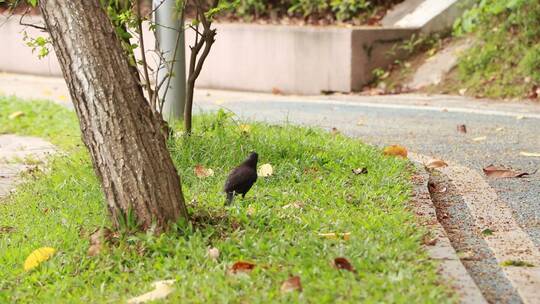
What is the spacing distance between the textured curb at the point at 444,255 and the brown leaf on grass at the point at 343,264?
1.20 feet

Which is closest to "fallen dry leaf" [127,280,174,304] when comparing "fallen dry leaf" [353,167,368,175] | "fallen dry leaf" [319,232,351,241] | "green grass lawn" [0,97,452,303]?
"green grass lawn" [0,97,452,303]

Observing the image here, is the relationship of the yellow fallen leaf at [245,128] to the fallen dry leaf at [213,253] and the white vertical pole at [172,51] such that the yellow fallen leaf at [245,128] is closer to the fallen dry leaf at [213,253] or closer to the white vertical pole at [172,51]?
the white vertical pole at [172,51]

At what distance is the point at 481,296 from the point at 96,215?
218 cm

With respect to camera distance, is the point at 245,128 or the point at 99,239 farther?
the point at 245,128

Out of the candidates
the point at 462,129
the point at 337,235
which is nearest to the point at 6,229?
the point at 337,235

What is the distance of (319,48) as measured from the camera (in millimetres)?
12727

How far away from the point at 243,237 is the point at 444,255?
3.00 ft

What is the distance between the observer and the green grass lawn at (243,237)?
12.8 feet

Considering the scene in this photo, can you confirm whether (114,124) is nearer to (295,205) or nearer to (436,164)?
(295,205)

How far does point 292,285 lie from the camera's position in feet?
12.6

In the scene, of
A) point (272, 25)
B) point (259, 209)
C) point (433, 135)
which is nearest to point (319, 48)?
point (272, 25)

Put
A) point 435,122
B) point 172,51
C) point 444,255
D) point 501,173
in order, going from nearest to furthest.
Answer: point 444,255 → point 501,173 → point 172,51 → point 435,122

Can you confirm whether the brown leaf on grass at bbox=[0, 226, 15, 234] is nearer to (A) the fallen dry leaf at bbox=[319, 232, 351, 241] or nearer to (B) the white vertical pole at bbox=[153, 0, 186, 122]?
(A) the fallen dry leaf at bbox=[319, 232, 351, 241]

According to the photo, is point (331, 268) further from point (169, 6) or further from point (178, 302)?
point (169, 6)
